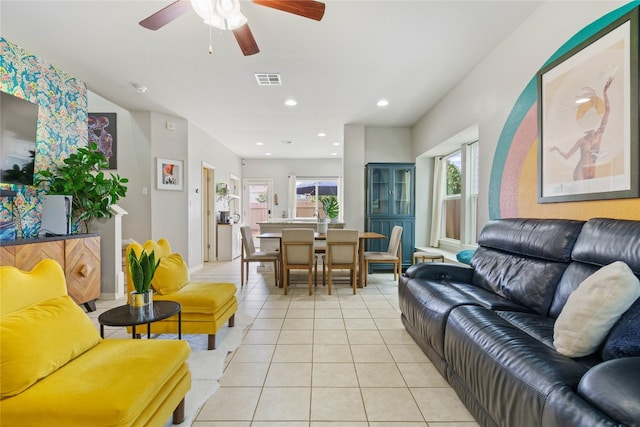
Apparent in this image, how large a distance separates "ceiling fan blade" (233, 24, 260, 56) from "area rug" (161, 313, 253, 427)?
249 centimetres

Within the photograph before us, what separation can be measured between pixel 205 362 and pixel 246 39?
8.19 feet

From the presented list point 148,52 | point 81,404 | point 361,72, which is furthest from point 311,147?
point 81,404

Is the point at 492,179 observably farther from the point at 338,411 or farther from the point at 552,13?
the point at 338,411

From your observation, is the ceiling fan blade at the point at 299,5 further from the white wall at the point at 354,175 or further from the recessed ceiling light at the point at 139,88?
the white wall at the point at 354,175

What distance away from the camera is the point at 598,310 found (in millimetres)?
1271

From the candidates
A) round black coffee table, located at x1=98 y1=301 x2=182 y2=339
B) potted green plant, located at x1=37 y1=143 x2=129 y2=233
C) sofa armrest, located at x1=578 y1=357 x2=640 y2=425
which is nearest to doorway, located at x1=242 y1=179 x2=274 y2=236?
potted green plant, located at x1=37 y1=143 x2=129 y2=233

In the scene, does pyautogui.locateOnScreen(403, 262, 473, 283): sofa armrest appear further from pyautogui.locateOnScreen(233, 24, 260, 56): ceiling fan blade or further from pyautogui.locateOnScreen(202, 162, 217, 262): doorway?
pyautogui.locateOnScreen(202, 162, 217, 262): doorway

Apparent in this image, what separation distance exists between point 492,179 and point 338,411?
2709mm

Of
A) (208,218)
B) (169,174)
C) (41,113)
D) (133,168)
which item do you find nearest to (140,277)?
(41,113)

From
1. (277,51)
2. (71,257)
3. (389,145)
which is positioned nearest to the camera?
(277,51)

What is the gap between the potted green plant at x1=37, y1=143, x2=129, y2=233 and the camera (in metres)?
3.34

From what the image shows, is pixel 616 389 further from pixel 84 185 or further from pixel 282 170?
pixel 282 170

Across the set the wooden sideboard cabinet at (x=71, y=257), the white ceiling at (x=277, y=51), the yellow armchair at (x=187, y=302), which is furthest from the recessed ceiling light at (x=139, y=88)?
the yellow armchair at (x=187, y=302)

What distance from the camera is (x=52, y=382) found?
46.8 inches
